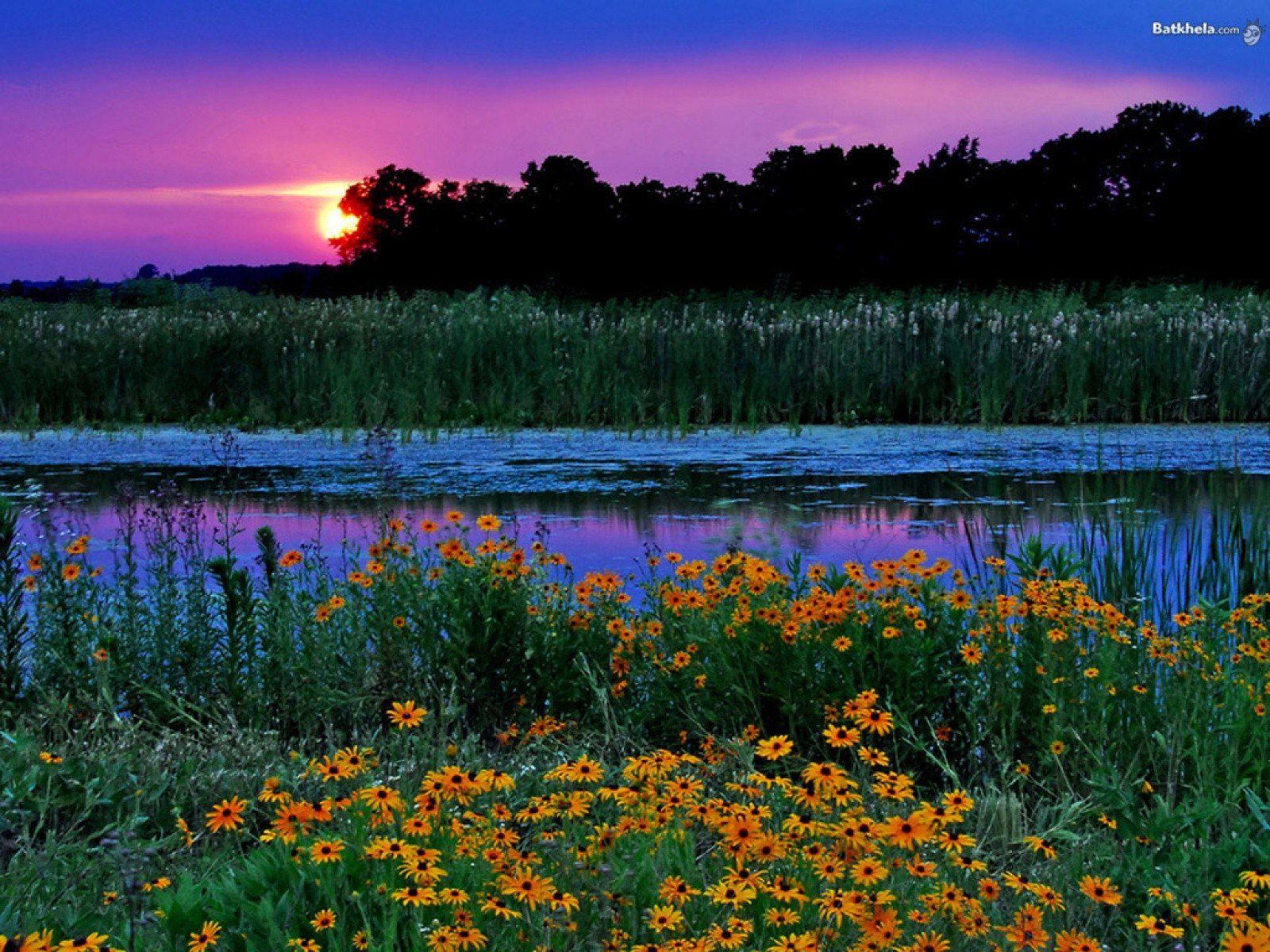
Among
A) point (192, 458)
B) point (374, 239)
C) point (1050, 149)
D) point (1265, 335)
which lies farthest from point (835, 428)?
point (374, 239)

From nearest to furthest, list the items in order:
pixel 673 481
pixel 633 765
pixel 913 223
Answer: pixel 633 765
pixel 673 481
pixel 913 223

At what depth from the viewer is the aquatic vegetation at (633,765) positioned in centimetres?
240

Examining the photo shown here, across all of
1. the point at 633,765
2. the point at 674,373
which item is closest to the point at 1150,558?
the point at 633,765

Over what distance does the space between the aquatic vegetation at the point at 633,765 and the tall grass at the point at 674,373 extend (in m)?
7.74

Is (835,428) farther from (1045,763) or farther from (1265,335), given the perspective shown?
(1045,763)

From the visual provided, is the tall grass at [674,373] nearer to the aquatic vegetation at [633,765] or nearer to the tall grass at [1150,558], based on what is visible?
the tall grass at [1150,558]

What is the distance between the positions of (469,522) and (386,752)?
10.9ft

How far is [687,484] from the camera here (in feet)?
29.9

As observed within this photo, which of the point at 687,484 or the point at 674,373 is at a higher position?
the point at 674,373

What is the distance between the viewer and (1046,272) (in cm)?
3984

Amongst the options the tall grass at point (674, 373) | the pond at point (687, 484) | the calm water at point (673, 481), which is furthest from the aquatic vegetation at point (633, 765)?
the tall grass at point (674, 373)

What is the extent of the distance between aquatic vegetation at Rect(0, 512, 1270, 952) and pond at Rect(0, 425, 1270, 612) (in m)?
0.94

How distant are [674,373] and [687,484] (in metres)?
4.32

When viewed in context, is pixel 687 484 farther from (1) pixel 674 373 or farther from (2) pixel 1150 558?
(1) pixel 674 373
